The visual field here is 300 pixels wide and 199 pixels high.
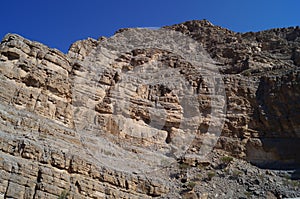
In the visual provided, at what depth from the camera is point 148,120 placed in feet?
111

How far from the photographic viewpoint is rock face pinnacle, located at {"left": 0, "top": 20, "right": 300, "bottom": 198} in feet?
73.5

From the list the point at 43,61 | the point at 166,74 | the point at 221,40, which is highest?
the point at 221,40

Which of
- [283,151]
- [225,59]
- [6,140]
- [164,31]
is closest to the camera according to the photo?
[6,140]

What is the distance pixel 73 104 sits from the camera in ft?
105

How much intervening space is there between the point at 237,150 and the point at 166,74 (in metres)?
11.6

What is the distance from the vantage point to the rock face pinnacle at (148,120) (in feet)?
73.5

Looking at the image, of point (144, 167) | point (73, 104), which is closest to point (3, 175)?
point (144, 167)

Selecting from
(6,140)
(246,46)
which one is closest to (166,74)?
(246,46)

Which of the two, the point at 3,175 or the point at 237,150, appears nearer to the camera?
the point at 3,175

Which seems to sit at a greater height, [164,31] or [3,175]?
[164,31]

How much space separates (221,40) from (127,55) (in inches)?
490

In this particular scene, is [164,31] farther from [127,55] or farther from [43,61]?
[43,61]

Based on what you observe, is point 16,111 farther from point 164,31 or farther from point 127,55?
point 164,31

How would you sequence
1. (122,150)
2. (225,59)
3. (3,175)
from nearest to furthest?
(3,175) < (122,150) < (225,59)
